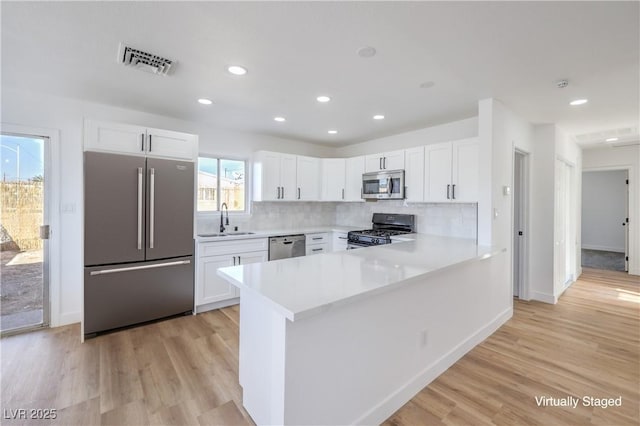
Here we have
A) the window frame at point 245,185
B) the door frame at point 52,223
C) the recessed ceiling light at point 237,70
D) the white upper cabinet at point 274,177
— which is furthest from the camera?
the white upper cabinet at point 274,177

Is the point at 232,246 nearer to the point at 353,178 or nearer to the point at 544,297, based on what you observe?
the point at 353,178

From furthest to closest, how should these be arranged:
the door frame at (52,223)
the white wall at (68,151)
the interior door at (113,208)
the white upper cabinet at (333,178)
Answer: the white upper cabinet at (333,178) → the door frame at (52,223) → the white wall at (68,151) → the interior door at (113,208)

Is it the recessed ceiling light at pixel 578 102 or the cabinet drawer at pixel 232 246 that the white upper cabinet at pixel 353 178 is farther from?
the recessed ceiling light at pixel 578 102

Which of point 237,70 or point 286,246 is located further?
point 286,246

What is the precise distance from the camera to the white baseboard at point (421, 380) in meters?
1.78

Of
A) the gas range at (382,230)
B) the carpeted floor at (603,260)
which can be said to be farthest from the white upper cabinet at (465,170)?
the carpeted floor at (603,260)

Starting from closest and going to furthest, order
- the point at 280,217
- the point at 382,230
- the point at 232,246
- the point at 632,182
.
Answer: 1. the point at 232,246
2. the point at 382,230
3. the point at 280,217
4. the point at 632,182

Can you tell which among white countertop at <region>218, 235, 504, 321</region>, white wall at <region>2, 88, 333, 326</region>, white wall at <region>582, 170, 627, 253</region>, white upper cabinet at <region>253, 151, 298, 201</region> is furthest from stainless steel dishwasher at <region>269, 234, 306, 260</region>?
white wall at <region>582, 170, 627, 253</region>

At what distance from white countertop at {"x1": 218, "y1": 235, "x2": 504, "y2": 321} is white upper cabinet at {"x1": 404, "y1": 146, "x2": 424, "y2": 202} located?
1262mm

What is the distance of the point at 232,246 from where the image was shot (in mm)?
3746

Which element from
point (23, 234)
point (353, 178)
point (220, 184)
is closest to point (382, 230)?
point (353, 178)

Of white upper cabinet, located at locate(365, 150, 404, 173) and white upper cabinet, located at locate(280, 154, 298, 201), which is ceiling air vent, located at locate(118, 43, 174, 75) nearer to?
white upper cabinet, located at locate(280, 154, 298, 201)

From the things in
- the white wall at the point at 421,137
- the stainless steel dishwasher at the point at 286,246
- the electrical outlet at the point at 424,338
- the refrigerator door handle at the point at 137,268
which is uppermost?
the white wall at the point at 421,137

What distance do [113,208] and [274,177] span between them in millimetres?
2134
